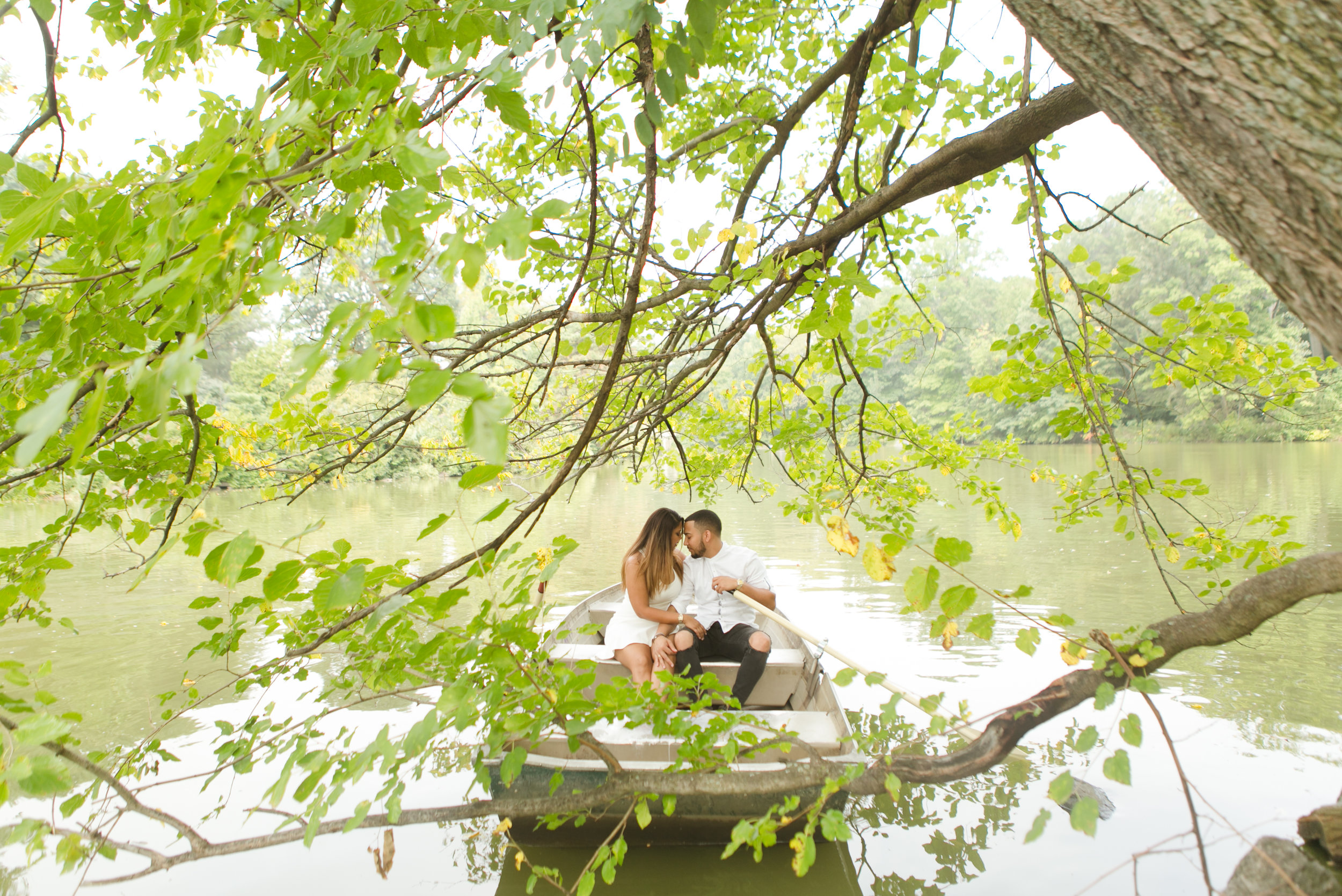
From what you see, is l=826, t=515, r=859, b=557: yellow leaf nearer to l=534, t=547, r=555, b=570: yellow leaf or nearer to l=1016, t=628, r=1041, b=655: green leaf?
l=1016, t=628, r=1041, b=655: green leaf

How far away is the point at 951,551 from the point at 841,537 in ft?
2.55

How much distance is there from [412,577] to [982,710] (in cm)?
456

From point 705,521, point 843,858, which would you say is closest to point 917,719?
point 843,858

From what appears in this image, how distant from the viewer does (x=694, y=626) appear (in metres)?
3.81

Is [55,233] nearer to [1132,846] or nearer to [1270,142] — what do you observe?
[1270,142]

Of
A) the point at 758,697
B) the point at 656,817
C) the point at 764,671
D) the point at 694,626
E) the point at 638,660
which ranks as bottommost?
the point at 656,817

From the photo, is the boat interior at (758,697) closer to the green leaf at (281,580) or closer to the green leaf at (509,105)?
the green leaf at (281,580)

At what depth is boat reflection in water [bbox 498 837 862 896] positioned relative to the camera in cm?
316

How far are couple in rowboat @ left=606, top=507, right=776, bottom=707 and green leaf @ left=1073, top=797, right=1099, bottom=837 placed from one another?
2505 mm

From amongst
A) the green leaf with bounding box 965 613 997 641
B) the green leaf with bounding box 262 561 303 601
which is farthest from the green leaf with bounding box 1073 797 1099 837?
the green leaf with bounding box 262 561 303 601

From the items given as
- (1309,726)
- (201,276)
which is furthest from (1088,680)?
(1309,726)

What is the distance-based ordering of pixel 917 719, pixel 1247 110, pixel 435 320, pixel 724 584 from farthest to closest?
pixel 917 719
pixel 724 584
pixel 1247 110
pixel 435 320

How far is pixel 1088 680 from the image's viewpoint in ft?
4.04

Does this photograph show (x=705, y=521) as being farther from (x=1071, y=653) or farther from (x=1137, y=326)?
(x=1137, y=326)
